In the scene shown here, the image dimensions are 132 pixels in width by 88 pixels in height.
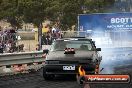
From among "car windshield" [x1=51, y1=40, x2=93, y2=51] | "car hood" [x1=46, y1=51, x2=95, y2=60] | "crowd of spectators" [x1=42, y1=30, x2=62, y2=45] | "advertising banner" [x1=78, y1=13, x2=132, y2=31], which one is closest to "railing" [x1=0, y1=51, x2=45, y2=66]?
"car windshield" [x1=51, y1=40, x2=93, y2=51]

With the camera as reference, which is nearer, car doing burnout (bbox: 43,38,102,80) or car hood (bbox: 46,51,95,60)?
car doing burnout (bbox: 43,38,102,80)

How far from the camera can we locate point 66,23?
38094 millimetres

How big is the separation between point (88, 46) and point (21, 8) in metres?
24.8

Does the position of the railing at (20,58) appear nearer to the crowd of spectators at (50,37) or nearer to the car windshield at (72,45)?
the car windshield at (72,45)

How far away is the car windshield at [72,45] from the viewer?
48.1 feet

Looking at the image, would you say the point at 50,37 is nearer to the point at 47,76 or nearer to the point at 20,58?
the point at 20,58

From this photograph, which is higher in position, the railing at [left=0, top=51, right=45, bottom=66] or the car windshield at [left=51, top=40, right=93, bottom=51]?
the car windshield at [left=51, top=40, right=93, bottom=51]

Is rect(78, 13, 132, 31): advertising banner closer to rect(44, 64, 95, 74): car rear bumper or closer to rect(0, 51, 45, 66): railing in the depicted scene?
rect(0, 51, 45, 66): railing

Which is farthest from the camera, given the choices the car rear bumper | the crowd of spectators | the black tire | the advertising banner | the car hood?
the advertising banner

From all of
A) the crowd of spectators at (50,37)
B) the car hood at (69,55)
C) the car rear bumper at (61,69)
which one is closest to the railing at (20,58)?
the car hood at (69,55)

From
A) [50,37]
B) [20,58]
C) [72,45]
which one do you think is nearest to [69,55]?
[72,45]

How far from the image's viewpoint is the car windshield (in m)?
14.7

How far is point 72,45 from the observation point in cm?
1488

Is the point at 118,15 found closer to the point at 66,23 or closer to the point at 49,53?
the point at 66,23
